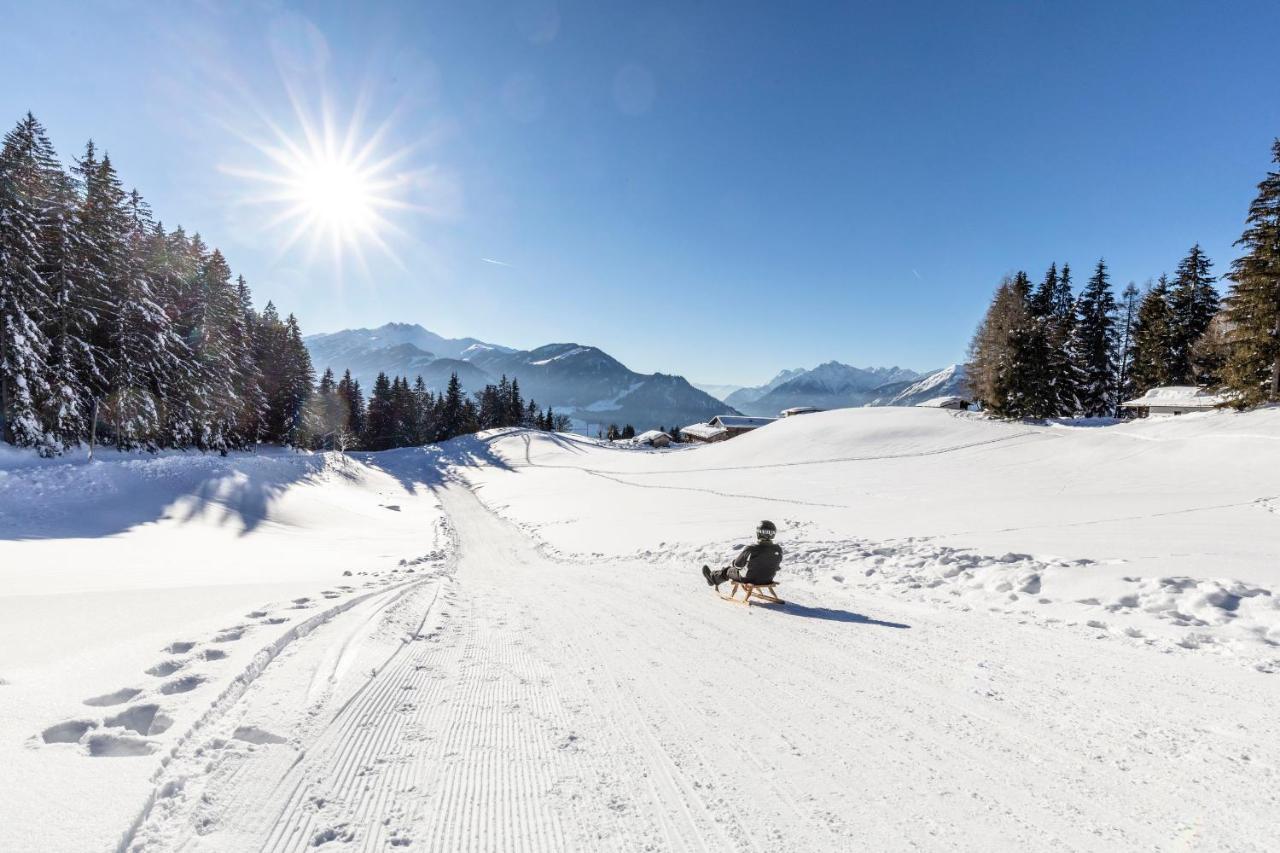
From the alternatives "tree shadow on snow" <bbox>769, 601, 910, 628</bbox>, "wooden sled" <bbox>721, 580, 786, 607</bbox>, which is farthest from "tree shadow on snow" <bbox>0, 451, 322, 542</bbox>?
"tree shadow on snow" <bbox>769, 601, 910, 628</bbox>

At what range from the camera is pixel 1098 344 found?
49.4 meters

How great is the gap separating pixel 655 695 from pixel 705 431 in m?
85.9

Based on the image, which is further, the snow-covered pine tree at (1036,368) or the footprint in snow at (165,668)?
the snow-covered pine tree at (1036,368)

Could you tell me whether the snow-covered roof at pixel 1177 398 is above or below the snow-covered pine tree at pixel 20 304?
below

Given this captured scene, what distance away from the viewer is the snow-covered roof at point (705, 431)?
8644cm

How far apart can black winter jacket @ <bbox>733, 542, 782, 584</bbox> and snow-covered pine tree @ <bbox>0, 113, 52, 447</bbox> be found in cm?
3343

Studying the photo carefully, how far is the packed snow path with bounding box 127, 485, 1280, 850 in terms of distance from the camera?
9.06 ft

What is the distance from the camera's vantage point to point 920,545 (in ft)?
35.5

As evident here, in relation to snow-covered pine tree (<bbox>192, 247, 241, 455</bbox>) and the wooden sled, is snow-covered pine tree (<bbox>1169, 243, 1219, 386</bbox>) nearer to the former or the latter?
the wooden sled

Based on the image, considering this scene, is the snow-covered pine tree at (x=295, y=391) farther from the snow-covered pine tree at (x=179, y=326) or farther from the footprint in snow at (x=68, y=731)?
the footprint in snow at (x=68, y=731)

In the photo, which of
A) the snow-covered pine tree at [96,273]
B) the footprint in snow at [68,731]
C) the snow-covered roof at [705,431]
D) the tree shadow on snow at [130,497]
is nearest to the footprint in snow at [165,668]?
the footprint in snow at [68,731]

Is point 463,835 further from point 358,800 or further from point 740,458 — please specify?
point 740,458

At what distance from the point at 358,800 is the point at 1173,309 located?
67821mm

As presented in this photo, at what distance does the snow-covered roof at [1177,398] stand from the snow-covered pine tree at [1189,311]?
19.7 feet
